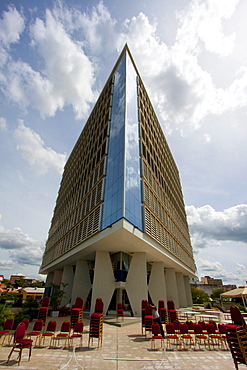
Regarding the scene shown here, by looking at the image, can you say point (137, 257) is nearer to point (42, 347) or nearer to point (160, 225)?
point (160, 225)

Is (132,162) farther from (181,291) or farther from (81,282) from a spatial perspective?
(181,291)

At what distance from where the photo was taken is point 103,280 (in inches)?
774

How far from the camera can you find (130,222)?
1695 centimetres

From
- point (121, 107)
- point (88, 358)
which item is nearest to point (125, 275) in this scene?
point (88, 358)

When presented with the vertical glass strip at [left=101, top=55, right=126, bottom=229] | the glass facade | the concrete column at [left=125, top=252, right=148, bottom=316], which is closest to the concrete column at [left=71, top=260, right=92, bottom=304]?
the concrete column at [left=125, top=252, right=148, bottom=316]

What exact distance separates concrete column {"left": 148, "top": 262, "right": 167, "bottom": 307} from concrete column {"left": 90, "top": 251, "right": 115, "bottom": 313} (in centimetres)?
784

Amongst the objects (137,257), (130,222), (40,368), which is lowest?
(40,368)

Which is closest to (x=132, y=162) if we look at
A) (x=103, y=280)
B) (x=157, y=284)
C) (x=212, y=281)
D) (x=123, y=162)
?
(x=123, y=162)

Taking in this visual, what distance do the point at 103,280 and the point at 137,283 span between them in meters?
3.58

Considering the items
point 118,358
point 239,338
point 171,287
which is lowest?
point 118,358

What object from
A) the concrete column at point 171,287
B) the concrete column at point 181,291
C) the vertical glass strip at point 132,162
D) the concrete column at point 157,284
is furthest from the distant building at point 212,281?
the vertical glass strip at point 132,162

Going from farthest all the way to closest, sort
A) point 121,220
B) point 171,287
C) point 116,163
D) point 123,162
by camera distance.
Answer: point 171,287 < point 116,163 < point 123,162 < point 121,220

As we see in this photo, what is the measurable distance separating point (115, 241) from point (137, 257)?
479 cm

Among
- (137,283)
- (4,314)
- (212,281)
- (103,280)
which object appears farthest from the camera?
(212,281)
